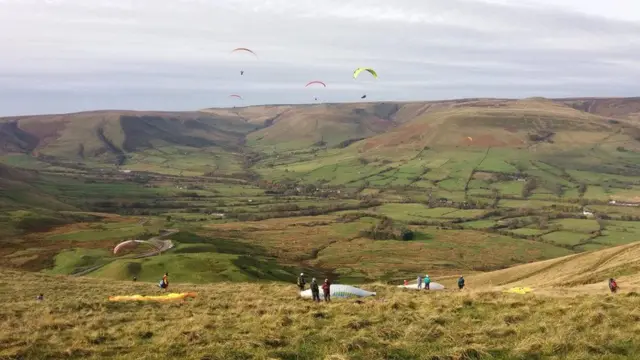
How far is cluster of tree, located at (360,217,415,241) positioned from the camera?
14812cm

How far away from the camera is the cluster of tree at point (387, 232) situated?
148125mm

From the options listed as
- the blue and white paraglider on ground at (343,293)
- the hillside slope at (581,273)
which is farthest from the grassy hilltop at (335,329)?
the hillside slope at (581,273)

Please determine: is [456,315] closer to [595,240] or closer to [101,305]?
[101,305]

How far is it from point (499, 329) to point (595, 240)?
450 ft

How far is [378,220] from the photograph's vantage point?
563 feet

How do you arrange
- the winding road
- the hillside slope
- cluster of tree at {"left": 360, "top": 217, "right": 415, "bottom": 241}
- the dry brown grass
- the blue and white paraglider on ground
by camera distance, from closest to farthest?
the dry brown grass < the blue and white paraglider on ground < the hillside slope < the winding road < cluster of tree at {"left": 360, "top": 217, "right": 415, "bottom": 241}

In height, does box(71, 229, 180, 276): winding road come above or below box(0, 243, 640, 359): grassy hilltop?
below

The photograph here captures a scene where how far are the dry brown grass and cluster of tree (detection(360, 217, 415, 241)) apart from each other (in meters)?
119

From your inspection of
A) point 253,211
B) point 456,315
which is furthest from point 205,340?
point 253,211

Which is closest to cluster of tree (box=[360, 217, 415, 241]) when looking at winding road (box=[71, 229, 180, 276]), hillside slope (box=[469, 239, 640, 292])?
winding road (box=[71, 229, 180, 276])

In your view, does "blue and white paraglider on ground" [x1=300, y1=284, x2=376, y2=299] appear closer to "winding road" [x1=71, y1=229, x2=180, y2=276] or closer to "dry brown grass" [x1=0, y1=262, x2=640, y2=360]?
"dry brown grass" [x1=0, y1=262, x2=640, y2=360]

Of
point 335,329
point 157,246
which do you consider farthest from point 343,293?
point 157,246

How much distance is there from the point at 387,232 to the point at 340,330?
433 feet

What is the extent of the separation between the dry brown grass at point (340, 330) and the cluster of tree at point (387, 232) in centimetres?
11854
